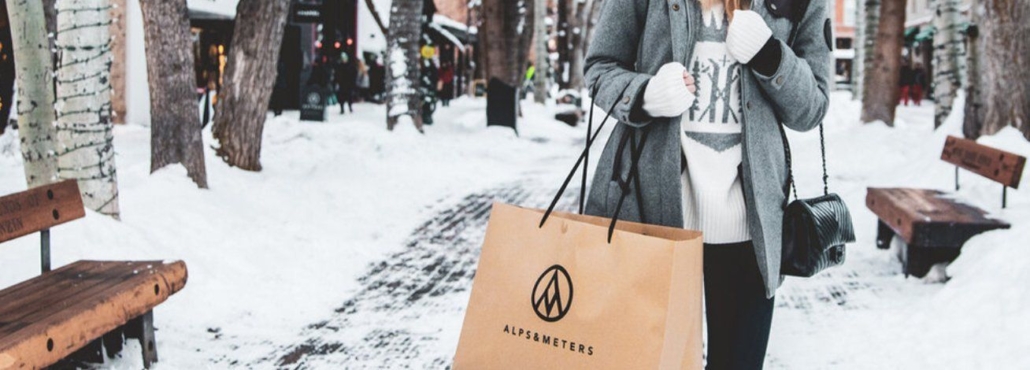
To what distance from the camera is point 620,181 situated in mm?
2773

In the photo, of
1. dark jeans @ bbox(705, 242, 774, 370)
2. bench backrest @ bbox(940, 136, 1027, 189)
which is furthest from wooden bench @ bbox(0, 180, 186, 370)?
bench backrest @ bbox(940, 136, 1027, 189)

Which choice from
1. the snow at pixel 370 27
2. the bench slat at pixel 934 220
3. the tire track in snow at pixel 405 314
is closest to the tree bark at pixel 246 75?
the tire track in snow at pixel 405 314

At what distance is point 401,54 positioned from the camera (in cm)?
1895

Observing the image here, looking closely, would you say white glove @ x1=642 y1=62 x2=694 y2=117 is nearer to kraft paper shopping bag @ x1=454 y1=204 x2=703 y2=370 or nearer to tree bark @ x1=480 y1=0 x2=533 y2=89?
kraft paper shopping bag @ x1=454 y1=204 x2=703 y2=370

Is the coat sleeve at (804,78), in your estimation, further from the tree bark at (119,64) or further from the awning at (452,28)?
the awning at (452,28)

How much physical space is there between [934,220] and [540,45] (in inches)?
1026

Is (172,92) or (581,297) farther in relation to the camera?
(172,92)

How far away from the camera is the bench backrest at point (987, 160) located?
22.6 ft

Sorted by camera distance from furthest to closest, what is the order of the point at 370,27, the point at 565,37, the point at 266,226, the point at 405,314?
the point at 565,37, the point at 370,27, the point at 266,226, the point at 405,314

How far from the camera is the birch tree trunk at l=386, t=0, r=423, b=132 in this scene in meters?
18.9

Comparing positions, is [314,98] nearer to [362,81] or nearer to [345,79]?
[345,79]

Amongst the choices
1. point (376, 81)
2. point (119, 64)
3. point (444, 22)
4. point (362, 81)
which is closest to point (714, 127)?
point (119, 64)

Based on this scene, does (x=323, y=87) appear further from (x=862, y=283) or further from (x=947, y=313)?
(x=947, y=313)

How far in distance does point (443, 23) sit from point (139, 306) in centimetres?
4121
